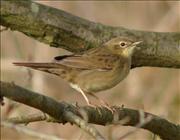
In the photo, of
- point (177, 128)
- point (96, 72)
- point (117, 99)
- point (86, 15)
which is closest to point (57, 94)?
point (117, 99)

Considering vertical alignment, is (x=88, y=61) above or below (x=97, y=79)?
above

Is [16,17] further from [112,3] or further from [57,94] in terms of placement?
[112,3]

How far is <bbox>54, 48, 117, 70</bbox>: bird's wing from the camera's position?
18.2 feet

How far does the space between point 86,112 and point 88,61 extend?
1.44 metres

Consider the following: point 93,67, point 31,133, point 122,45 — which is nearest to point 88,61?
point 93,67

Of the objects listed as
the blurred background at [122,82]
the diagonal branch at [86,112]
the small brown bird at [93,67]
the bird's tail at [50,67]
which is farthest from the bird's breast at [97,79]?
the blurred background at [122,82]

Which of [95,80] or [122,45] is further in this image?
[122,45]

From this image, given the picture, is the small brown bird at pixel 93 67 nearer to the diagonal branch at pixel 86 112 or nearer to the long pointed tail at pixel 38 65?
the long pointed tail at pixel 38 65

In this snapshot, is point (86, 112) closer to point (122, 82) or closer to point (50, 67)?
point (50, 67)

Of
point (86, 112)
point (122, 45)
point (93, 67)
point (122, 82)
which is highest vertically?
point (122, 45)

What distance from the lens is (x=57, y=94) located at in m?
10.3

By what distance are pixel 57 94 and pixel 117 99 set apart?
3.16ft

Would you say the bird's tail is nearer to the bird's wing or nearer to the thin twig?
the bird's wing

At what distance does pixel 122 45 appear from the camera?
6.11 m
